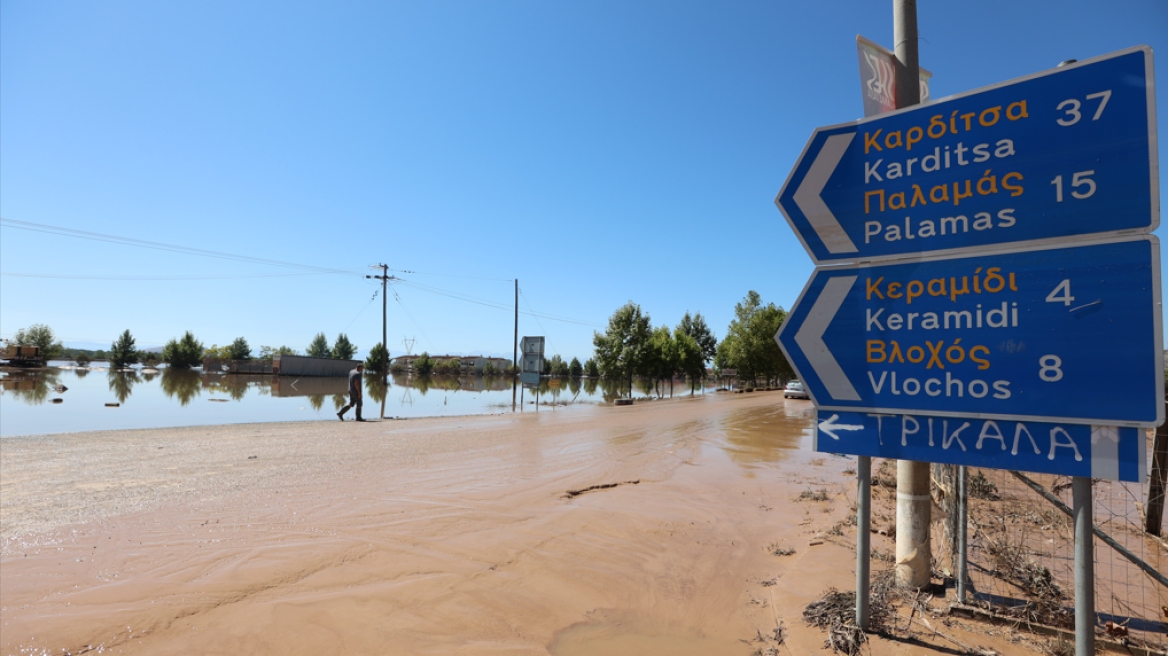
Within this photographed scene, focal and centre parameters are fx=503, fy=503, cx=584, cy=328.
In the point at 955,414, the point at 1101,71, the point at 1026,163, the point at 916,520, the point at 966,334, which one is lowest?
the point at 916,520

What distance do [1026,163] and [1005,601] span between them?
302 cm

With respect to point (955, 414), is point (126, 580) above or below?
below

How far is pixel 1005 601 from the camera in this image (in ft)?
11.6

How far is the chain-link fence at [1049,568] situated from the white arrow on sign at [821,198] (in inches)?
78.7

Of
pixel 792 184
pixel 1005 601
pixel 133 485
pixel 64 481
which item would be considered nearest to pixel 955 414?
pixel 792 184

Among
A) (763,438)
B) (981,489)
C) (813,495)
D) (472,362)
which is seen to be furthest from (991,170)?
(472,362)

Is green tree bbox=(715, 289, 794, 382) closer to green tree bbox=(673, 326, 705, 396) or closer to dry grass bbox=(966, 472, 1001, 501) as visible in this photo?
green tree bbox=(673, 326, 705, 396)

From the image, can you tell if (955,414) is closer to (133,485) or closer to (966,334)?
(966,334)

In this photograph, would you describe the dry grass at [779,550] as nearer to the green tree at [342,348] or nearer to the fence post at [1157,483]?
the fence post at [1157,483]

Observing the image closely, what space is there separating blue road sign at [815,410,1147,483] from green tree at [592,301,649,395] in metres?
44.5

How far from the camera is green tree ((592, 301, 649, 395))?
47656 mm

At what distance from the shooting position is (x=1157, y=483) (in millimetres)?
5469

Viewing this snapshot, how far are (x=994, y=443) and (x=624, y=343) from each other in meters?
45.4

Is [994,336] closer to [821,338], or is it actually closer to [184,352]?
[821,338]
